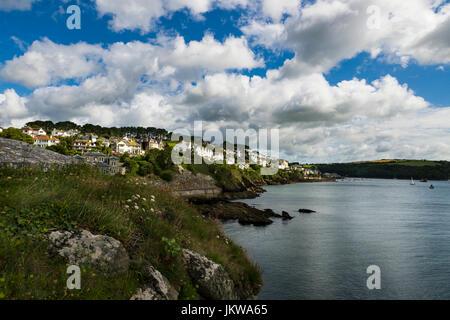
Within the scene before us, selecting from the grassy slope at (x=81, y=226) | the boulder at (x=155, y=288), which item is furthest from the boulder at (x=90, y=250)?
the boulder at (x=155, y=288)

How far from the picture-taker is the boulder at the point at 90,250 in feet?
20.1

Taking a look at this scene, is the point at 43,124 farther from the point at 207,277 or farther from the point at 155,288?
the point at 155,288

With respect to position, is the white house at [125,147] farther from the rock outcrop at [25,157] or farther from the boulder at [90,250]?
the boulder at [90,250]

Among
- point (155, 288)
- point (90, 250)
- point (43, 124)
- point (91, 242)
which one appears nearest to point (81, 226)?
point (91, 242)

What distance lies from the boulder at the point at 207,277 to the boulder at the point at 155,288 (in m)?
1.19

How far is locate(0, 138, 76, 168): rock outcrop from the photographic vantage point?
9.21 metres

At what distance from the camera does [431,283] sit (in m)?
16.6

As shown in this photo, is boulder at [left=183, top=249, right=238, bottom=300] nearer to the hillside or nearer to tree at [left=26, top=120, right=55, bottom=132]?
the hillside

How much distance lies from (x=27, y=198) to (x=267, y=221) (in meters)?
31.2

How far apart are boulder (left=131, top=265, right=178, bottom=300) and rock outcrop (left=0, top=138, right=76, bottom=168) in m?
6.02

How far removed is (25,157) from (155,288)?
7.32 meters

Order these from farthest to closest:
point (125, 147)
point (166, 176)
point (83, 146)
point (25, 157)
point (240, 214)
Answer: point (125, 147)
point (83, 146)
point (166, 176)
point (240, 214)
point (25, 157)


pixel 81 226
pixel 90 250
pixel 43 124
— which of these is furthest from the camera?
pixel 43 124

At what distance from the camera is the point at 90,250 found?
6355 millimetres
